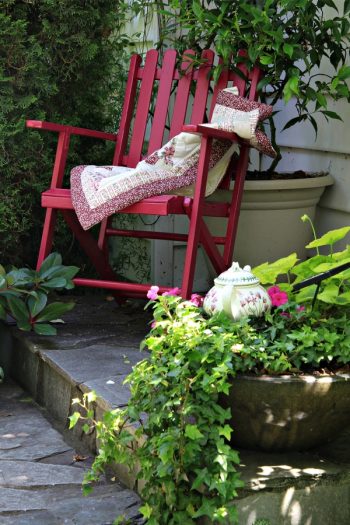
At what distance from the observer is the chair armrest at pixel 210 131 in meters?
2.72

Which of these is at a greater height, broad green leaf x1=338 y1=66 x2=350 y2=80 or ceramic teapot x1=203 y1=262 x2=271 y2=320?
broad green leaf x1=338 y1=66 x2=350 y2=80

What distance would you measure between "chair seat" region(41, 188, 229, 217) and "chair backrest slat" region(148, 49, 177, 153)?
40cm

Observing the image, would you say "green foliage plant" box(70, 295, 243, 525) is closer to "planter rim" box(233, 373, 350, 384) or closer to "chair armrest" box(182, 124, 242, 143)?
"planter rim" box(233, 373, 350, 384)

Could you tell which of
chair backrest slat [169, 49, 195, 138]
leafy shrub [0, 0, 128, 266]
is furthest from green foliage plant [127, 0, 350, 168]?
leafy shrub [0, 0, 128, 266]

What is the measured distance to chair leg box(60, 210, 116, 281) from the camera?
3209mm

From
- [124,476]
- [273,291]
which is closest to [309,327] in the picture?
[273,291]

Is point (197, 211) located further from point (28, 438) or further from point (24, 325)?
point (28, 438)

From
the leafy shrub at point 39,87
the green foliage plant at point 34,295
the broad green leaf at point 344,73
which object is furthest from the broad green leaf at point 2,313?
the broad green leaf at point 344,73

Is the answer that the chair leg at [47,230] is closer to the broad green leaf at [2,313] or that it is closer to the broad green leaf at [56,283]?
the broad green leaf at [56,283]

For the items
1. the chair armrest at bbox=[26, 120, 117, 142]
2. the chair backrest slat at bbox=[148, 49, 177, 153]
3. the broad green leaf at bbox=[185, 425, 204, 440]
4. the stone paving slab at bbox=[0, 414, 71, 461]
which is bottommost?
the stone paving slab at bbox=[0, 414, 71, 461]

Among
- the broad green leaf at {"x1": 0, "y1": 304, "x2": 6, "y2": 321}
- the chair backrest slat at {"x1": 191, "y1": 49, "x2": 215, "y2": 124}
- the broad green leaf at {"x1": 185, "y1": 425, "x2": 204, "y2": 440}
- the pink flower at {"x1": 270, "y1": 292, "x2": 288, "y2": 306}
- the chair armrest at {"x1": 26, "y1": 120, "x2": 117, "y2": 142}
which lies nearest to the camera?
the broad green leaf at {"x1": 185, "y1": 425, "x2": 204, "y2": 440}

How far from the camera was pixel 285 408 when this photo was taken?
194cm

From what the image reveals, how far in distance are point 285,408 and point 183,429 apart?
255mm

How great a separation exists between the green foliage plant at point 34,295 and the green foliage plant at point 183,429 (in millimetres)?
1068
